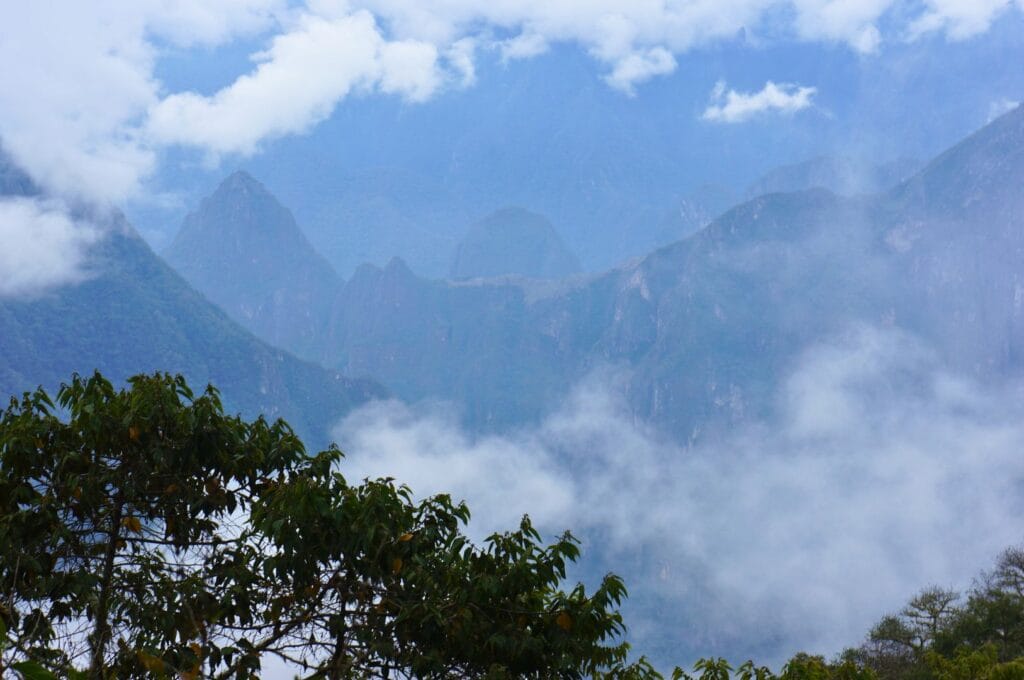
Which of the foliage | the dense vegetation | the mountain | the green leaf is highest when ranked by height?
the mountain

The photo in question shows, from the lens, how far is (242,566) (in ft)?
26.8

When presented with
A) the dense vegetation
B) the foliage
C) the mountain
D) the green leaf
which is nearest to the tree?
the dense vegetation

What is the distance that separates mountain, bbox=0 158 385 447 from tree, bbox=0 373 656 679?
147m

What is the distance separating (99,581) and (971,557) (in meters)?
185

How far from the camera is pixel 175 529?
8484 mm

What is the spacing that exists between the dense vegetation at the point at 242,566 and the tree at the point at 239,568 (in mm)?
17

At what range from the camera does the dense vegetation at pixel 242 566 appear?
7754 millimetres

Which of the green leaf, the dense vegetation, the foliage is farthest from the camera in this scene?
the foliage

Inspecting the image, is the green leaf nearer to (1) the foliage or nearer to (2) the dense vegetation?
(2) the dense vegetation

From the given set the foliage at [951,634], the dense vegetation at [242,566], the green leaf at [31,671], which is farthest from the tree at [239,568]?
the foliage at [951,634]

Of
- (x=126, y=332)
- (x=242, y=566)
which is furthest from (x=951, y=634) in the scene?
(x=126, y=332)

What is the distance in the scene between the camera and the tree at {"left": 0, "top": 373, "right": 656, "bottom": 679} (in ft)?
25.5

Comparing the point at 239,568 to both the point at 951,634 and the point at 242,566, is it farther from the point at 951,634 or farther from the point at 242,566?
the point at 951,634

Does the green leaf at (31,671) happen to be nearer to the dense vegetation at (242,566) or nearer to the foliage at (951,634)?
the dense vegetation at (242,566)
